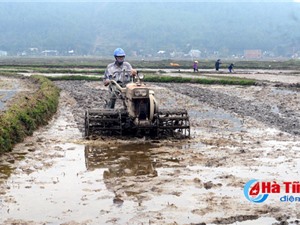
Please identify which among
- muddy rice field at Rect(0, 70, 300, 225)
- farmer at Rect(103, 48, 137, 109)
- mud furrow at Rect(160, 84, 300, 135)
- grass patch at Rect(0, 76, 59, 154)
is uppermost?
farmer at Rect(103, 48, 137, 109)

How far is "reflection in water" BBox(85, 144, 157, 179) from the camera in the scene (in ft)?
35.1

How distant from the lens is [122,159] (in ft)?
38.9

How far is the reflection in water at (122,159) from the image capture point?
10.7 meters

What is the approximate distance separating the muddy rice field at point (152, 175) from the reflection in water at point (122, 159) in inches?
0.8

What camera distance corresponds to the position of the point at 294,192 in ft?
29.4

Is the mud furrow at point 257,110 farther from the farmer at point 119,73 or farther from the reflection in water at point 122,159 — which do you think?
the reflection in water at point 122,159

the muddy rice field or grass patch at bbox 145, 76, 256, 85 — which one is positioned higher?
the muddy rice field

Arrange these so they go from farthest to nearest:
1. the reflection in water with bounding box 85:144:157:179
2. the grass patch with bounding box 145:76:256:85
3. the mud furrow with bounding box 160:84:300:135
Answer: the grass patch with bounding box 145:76:256:85
the mud furrow with bounding box 160:84:300:135
the reflection in water with bounding box 85:144:157:179

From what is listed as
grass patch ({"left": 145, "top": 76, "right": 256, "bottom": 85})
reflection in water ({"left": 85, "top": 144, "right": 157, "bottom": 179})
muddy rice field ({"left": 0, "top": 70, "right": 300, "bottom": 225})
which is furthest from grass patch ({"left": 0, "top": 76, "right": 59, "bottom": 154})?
grass patch ({"left": 145, "top": 76, "right": 256, "bottom": 85})

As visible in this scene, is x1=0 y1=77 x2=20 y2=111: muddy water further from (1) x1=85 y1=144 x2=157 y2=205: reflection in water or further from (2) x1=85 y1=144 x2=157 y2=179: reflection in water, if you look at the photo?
(1) x1=85 y1=144 x2=157 y2=205: reflection in water

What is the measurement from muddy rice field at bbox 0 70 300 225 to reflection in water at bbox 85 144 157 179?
2cm

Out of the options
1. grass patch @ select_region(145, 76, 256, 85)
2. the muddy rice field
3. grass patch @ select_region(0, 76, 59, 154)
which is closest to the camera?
the muddy rice field

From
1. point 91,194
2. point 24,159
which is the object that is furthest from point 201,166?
point 24,159

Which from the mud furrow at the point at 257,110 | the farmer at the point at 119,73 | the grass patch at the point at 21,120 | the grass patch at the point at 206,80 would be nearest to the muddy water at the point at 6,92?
the grass patch at the point at 21,120
